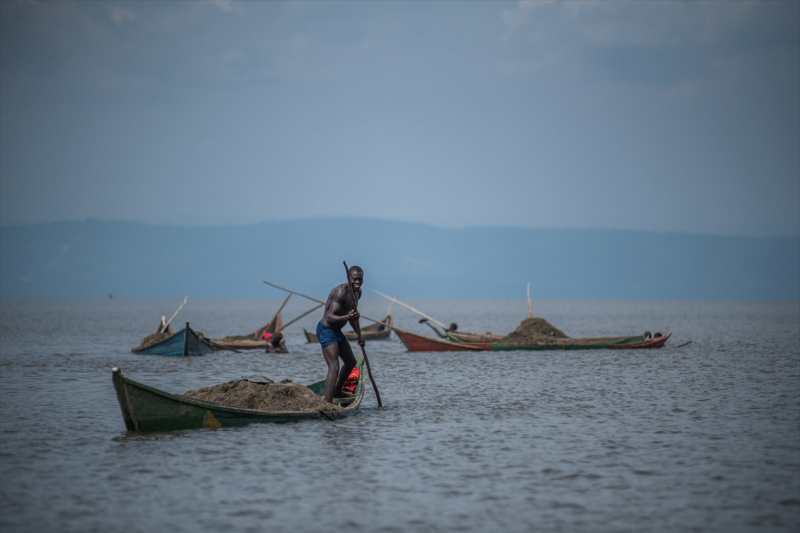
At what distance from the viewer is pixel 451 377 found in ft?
66.6

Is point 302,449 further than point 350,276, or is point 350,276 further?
point 350,276

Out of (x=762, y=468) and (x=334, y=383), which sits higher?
(x=334, y=383)

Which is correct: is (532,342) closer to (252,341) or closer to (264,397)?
(252,341)

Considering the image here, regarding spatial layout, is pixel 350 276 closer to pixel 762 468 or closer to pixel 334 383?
pixel 334 383

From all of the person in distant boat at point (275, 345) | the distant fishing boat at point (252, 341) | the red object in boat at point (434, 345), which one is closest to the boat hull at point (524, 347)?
the red object in boat at point (434, 345)

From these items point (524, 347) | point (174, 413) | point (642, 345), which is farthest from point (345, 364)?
point (642, 345)

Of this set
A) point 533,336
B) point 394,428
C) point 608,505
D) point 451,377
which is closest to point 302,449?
point 394,428

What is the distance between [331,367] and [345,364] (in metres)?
0.49

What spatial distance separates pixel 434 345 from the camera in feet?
97.4

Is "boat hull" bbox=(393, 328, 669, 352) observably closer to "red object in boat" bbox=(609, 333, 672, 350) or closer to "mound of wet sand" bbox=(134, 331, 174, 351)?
"red object in boat" bbox=(609, 333, 672, 350)

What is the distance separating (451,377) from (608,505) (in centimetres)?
1293

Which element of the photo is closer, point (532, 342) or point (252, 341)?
point (532, 342)

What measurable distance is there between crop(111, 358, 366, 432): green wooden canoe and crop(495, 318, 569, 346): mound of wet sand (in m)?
18.2

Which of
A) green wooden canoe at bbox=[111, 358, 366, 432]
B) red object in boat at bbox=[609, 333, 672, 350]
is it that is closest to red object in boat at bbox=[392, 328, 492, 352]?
red object in boat at bbox=[609, 333, 672, 350]
